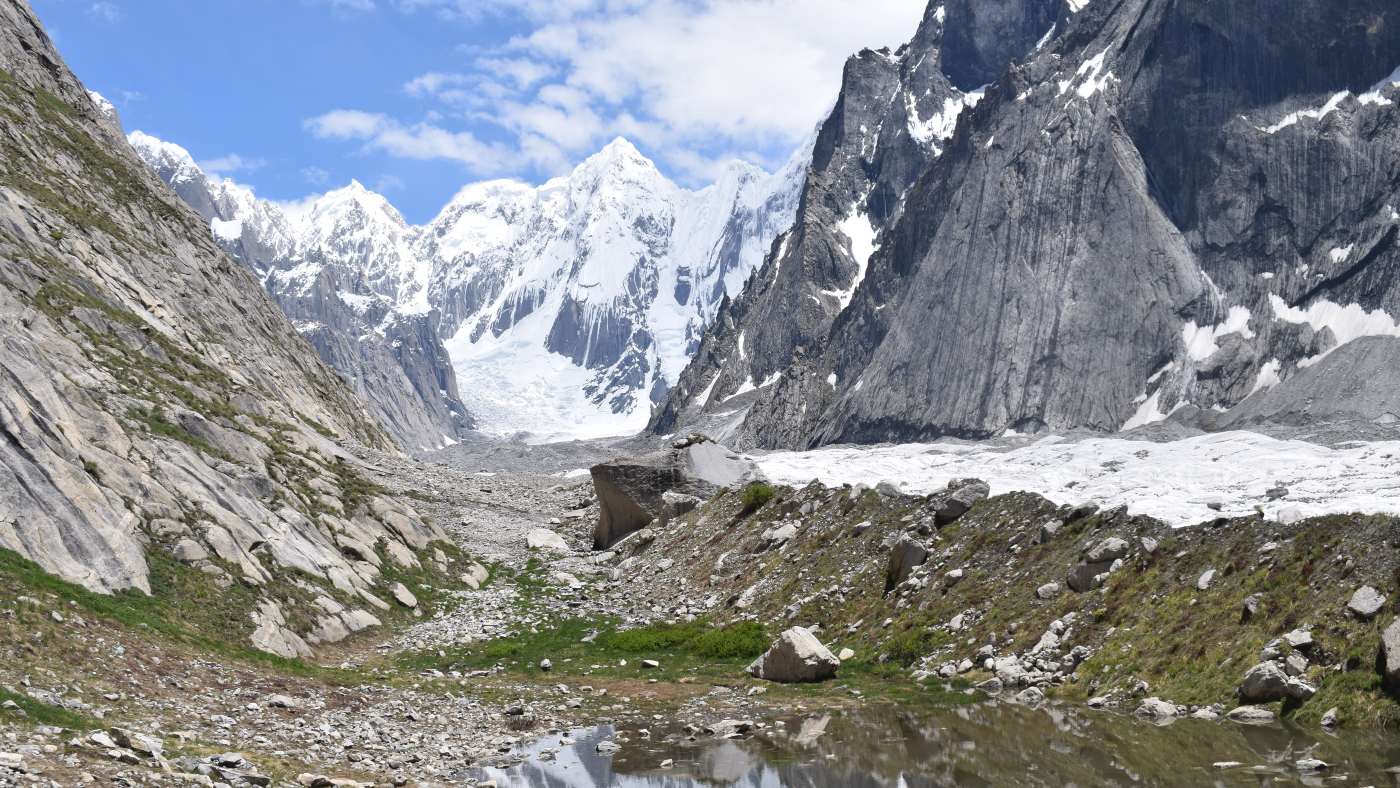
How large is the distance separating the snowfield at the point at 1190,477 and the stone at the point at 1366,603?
330cm

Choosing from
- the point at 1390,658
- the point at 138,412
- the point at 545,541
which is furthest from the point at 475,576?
the point at 1390,658

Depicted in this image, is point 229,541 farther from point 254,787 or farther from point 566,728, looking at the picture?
point 254,787

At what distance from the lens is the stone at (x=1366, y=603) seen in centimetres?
2577

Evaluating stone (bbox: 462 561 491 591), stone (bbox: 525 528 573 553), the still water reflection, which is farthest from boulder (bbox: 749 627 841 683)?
stone (bbox: 525 528 573 553)

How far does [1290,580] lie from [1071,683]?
19.9ft

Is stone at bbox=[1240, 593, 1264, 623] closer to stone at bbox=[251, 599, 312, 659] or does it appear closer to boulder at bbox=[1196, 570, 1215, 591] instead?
boulder at bbox=[1196, 570, 1215, 591]

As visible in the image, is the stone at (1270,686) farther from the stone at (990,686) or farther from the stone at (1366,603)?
the stone at (990,686)

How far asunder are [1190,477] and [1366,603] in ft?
80.7

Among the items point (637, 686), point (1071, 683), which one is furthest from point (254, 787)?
point (1071, 683)

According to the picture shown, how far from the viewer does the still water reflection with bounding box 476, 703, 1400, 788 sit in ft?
73.0

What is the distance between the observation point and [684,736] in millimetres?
28438

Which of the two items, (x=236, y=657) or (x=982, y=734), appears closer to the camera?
(x=982, y=734)

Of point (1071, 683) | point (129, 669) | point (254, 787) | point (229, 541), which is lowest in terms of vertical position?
point (1071, 683)

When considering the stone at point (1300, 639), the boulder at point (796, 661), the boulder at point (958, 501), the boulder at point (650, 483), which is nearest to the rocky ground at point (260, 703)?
the boulder at point (796, 661)
